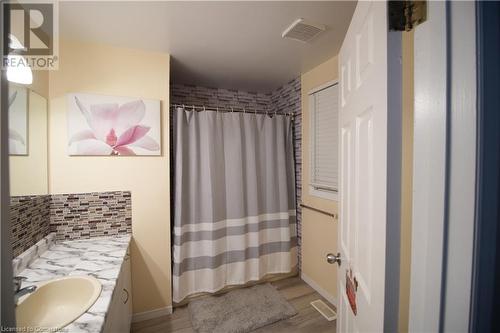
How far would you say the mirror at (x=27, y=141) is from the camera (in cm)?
123

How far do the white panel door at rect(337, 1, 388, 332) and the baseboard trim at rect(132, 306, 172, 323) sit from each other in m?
1.59

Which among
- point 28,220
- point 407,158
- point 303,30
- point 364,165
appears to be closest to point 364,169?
point 364,165

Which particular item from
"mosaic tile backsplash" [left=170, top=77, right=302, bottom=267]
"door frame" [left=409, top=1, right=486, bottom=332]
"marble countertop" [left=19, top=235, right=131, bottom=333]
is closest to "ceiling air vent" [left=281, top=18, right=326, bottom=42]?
"mosaic tile backsplash" [left=170, top=77, right=302, bottom=267]

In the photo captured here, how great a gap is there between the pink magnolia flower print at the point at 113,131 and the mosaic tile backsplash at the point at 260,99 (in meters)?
0.91

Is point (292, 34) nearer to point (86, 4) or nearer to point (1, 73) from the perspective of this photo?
point (86, 4)

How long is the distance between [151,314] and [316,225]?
5.74 feet

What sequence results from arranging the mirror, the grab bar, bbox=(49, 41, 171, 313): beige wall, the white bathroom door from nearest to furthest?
the white bathroom door, the mirror, bbox=(49, 41, 171, 313): beige wall, the grab bar

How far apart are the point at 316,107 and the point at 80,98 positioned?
211 cm

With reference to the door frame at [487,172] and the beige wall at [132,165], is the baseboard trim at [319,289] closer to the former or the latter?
the beige wall at [132,165]

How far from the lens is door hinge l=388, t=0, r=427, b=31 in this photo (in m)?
0.50

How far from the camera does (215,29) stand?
1.55 m

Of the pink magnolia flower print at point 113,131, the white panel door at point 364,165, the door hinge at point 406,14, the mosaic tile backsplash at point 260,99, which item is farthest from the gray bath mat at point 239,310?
the door hinge at point 406,14

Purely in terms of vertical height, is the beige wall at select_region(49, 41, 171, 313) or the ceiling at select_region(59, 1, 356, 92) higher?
the ceiling at select_region(59, 1, 356, 92)

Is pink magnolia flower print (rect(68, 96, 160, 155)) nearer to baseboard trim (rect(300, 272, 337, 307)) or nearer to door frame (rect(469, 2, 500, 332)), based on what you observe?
door frame (rect(469, 2, 500, 332))
